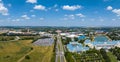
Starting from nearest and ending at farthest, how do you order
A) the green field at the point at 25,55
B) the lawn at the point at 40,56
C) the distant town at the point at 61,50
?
the green field at the point at 25,55, the lawn at the point at 40,56, the distant town at the point at 61,50

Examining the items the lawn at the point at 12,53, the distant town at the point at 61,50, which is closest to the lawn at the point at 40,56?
the distant town at the point at 61,50

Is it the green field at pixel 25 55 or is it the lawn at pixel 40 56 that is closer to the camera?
the green field at pixel 25 55

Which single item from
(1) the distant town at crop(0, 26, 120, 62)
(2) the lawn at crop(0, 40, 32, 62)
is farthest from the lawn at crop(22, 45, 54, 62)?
(2) the lawn at crop(0, 40, 32, 62)

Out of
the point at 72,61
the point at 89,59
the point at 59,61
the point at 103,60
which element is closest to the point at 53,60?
the point at 59,61

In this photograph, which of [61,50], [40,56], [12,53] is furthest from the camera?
[61,50]

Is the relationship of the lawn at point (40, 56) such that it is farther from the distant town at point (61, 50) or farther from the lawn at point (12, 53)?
the lawn at point (12, 53)

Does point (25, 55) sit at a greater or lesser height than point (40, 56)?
greater

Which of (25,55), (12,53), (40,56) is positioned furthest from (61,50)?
(12,53)

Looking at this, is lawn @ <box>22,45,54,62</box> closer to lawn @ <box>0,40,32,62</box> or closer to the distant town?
the distant town

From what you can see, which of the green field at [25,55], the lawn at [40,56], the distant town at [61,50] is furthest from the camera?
the distant town at [61,50]

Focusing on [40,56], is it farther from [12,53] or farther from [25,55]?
[12,53]

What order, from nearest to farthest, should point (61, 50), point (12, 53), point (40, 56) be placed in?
point (40, 56)
point (12, 53)
point (61, 50)
